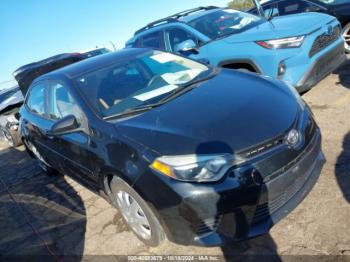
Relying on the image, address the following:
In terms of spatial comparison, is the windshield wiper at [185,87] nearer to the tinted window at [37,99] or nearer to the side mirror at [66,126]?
the side mirror at [66,126]

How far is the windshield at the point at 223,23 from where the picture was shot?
5996 mm

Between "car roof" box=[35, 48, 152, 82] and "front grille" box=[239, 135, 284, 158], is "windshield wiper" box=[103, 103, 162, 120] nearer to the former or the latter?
"car roof" box=[35, 48, 152, 82]

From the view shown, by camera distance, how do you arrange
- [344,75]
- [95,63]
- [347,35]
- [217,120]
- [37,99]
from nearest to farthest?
[217,120], [95,63], [37,99], [344,75], [347,35]

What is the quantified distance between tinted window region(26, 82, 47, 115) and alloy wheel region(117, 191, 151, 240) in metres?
1.93

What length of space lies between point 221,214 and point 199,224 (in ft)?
0.59

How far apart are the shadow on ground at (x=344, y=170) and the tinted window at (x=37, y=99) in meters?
3.45

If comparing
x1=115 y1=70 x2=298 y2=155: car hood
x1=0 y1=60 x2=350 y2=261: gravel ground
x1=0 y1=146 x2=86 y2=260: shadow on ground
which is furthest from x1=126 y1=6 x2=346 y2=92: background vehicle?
x1=0 y1=146 x2=86 y2=260: shadow on ground

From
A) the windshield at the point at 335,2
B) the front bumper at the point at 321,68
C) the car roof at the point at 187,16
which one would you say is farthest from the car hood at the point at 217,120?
the windshield at the point at 335,2

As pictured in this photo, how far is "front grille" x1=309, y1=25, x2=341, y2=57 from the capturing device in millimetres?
5013

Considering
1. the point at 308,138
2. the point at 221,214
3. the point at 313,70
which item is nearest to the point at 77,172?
the point at 221,214

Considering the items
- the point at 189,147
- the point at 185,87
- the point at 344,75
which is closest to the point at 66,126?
the point at 185,87

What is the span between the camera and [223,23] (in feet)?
20.5

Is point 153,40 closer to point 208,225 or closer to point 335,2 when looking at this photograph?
point 335,2

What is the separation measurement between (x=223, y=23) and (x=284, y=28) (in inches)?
54.2
